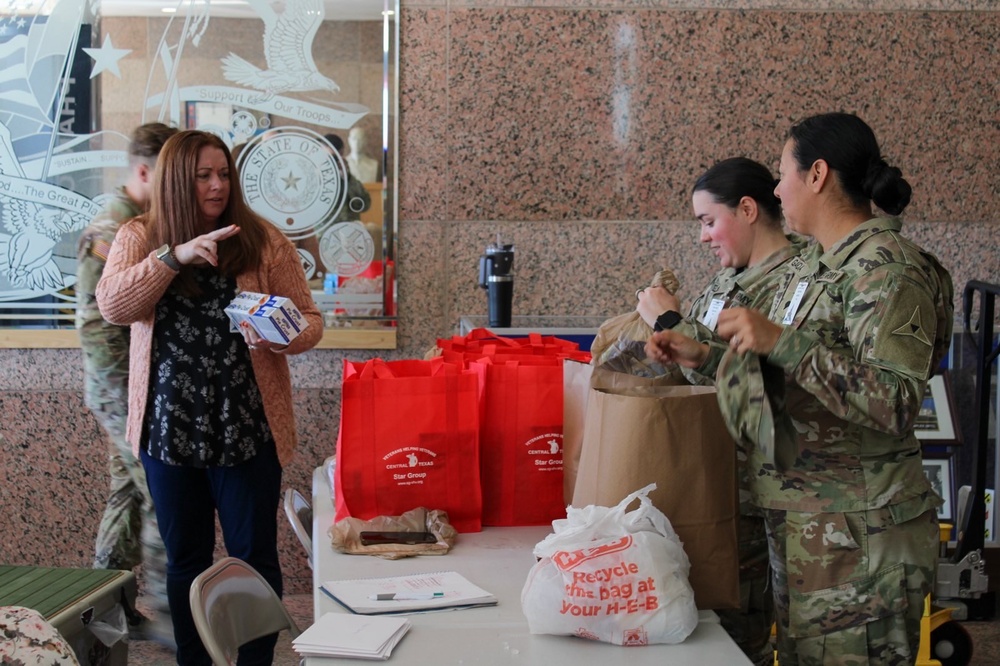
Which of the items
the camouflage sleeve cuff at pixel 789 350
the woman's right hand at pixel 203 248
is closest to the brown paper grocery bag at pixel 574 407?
the camouflage sleeve cuff at pixel 789 350

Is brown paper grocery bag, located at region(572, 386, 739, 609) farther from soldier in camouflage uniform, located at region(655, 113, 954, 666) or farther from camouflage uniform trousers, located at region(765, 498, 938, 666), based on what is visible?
camouflage uniform trousers, located at region(765, 498, 938, 666)

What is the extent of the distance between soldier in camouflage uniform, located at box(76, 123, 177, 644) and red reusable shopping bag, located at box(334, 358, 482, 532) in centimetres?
145

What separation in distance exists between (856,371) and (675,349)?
1.50 feet

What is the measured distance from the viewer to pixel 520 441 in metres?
2.50

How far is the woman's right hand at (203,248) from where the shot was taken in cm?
290

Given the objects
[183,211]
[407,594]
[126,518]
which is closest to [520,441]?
[407,594]

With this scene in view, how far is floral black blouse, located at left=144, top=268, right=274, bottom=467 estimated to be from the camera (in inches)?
117

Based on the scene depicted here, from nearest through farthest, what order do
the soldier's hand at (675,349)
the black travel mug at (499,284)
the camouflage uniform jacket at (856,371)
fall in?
the camouflage uniform jacket at (856,371) < the soldier's hand at (675,349) < the black travel mug at (499,284)

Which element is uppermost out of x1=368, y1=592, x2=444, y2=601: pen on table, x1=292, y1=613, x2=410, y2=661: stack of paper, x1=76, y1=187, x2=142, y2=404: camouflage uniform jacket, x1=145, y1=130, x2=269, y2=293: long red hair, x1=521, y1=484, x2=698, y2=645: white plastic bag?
x1=145, y1=130, x2=269, y2=293: long red hair

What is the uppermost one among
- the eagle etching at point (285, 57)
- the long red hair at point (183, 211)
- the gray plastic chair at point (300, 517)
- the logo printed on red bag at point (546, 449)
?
the eagle etching at point (285, 57)

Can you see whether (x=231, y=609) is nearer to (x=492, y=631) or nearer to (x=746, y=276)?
(x=492, y=631)

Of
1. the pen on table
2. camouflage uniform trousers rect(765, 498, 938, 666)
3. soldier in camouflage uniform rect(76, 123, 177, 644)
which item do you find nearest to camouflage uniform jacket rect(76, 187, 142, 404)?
soldier in camouflage uniform rect(76, 123, 177, 644)

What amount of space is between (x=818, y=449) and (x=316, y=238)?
9.28 feet

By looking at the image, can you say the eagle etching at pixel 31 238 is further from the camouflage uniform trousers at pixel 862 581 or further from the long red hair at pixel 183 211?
the camouflage uniform trousers at pixel 862 581
